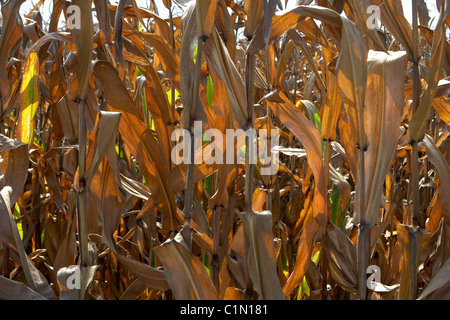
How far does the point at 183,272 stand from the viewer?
68 centimetres

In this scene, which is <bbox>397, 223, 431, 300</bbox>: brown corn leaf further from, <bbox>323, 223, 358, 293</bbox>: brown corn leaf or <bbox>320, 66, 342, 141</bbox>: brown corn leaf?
<bbox>320, 66, 342, 141</bbox>: brown corn leaf

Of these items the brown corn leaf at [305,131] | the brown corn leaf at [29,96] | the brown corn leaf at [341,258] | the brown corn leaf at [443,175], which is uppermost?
the brown corn leaf at [29,96]

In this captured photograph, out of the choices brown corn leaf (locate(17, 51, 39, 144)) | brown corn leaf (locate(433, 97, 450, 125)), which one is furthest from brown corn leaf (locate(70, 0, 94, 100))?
brown corn leaf (locate(433, 97, 450, 125))

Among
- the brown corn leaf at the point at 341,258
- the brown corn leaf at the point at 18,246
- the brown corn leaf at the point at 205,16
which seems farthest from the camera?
the brown corn leaf at the point at 341,258

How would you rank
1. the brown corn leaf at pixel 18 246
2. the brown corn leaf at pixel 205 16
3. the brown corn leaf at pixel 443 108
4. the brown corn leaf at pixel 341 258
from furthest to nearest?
the brown corn leaf at pixel 443 108 < the brown corn leaf at pixel 341 258 < the brown corn leaf at pixel 18 246 < the brown corn leaf at pixel 205 16

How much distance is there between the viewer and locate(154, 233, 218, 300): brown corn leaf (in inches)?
26.3

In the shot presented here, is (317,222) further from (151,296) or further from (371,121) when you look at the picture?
(151,296)

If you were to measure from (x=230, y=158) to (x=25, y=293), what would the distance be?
410 mm

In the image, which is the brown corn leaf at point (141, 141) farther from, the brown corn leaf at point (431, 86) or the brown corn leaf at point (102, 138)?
the brown corn leaf at point (431, 86)

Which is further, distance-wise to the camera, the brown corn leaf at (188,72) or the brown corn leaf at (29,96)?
the brown corn leaf at (29,96)

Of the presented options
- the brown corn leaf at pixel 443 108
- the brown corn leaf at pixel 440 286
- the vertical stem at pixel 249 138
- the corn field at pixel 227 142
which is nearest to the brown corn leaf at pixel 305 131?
the corn field at pixel 227 142

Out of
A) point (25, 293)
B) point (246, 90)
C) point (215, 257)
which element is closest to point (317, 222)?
point (215, 257)

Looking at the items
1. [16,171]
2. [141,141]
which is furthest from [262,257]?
[16,171]

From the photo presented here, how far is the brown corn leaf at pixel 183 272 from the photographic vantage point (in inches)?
26.3
